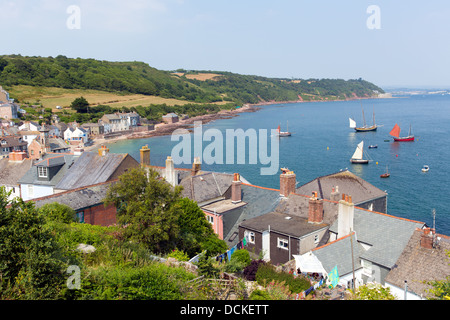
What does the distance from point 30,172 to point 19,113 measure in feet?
369

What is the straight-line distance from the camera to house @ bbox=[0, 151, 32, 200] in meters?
38.0

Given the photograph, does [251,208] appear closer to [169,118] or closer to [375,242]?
[375,242]

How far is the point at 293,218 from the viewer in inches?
1132

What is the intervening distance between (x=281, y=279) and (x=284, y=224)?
9.40 m

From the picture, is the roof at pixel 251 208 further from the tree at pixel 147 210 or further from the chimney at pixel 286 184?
the tree at pixel 147 210

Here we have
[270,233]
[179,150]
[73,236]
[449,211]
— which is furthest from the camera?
[179,150]

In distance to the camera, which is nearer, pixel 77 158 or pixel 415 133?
pixel 77 158

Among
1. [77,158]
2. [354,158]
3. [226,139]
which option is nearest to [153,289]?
[77,158]

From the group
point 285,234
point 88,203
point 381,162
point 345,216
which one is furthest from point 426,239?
point 381,162

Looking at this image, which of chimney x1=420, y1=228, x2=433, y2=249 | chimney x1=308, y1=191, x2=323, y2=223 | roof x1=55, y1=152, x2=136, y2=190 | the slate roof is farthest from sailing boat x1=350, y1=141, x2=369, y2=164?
chimney x1=420, y1=228, x2=433, y2=249

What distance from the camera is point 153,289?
1055 cm

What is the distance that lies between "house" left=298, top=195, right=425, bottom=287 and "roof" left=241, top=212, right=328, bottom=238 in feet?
6.09
